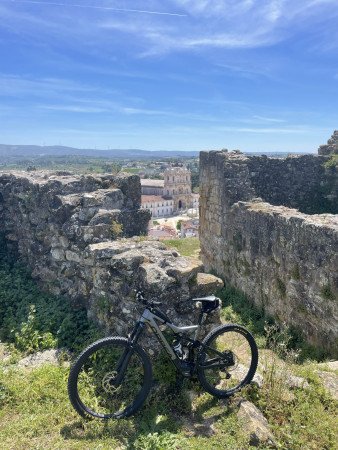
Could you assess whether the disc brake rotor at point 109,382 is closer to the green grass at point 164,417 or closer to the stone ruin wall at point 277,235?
the green grass at point 164,417

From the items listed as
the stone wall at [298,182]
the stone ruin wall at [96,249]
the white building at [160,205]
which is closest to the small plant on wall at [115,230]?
the stone ruin wall at [96,249]

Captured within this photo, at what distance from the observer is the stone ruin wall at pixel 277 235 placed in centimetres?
725

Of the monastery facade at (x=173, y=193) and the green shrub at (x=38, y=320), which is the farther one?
the monastery facade at (x=173, y=193)

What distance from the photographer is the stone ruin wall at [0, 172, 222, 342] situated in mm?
4441

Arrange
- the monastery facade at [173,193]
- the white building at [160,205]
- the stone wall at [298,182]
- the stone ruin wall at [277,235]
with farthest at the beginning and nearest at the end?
the monastery facade at [173,193] < the white building at [160,205] < the stone wall at [298,182] < the stone ruin wall at [277,235]

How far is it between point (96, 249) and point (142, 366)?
1.66 m

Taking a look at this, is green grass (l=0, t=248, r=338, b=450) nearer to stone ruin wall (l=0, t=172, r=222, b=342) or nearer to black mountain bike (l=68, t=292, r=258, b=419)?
black mountain bike (l=68, t=292, r=258, b=419)

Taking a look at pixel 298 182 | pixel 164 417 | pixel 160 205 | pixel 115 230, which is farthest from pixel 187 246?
pixel 160 205

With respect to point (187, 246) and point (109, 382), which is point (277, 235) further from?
point (187, 246)

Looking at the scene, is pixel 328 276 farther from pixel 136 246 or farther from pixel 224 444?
pixel 224 444

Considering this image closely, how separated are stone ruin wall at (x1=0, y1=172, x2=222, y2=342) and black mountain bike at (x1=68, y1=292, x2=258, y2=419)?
0.34 metres

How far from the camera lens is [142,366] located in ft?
13.3

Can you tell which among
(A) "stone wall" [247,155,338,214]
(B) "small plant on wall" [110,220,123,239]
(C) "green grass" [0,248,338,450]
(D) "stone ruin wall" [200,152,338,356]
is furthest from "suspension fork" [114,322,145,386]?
(A) "stone wall" [247,155,338,214]

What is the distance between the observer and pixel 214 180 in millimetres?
12758
